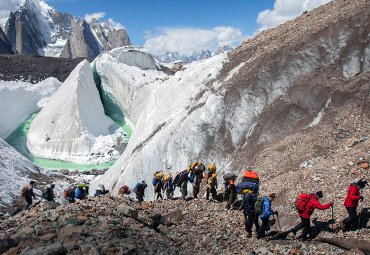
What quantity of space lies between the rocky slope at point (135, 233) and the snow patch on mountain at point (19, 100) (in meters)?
51.4

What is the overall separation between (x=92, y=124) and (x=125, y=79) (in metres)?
8.31

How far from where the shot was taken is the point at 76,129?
5031 centimetres

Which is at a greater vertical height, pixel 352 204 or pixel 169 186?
pixel 169 186

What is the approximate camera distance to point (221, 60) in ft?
96.3

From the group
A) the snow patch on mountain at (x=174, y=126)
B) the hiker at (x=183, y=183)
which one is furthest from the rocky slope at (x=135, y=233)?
the snow patch on mountain at (x=174, y=126)

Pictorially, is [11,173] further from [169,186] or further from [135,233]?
[135,233]

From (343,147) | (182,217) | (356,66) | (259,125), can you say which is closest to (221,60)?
(259,125)

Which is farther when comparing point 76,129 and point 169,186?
point 76,129

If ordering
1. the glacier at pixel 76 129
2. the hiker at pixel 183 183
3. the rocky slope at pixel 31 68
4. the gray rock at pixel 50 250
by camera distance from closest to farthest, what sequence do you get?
the gray rock at pixel 50 250 → the hiker at pixel 183 183 → the glacier at pixel 76 129 → the rocky slope at pixel 31 68

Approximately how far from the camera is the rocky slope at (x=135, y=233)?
1080 centimetres

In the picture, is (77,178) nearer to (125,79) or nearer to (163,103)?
(163,103)

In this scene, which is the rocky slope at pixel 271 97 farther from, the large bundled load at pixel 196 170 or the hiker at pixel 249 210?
Result: the hiker at pixel 249 210

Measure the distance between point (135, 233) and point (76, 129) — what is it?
39966mm

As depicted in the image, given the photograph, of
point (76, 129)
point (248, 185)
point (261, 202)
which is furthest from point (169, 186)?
point (76, 129)
